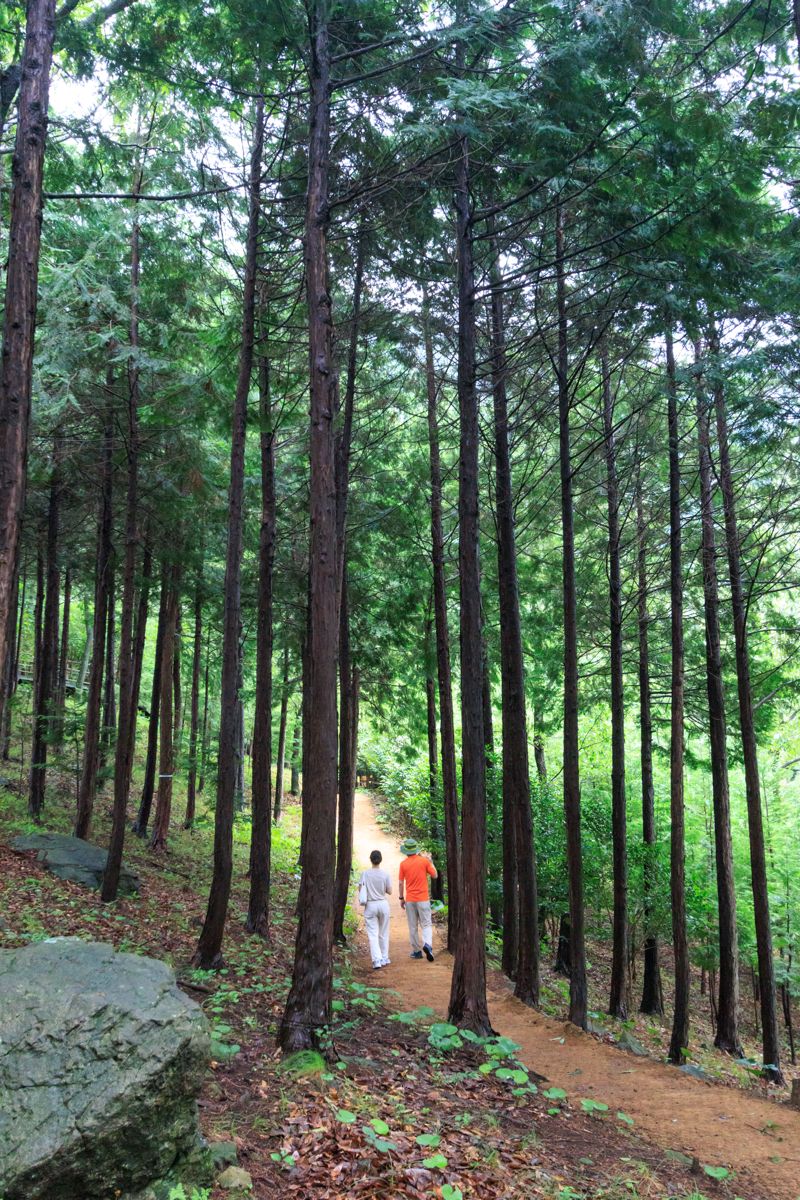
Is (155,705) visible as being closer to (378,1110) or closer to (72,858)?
(72,858)

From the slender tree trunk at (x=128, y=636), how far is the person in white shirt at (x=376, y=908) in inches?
154

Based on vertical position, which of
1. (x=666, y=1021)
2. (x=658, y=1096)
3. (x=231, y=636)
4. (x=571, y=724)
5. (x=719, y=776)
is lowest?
(x=666, y=1021)

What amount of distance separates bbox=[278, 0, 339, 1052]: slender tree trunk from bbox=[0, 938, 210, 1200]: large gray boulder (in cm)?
230

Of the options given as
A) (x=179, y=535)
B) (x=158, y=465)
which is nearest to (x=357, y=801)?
(x=179, y=535)

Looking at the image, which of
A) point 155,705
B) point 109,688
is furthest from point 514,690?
point 109,688

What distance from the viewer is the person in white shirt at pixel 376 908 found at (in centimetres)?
1211

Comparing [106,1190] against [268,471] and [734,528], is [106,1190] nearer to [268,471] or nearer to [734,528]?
[268,471]

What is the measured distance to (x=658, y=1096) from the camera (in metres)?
8.23

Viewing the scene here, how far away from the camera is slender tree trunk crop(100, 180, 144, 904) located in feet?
37.7

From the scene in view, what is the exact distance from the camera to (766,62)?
7445mm

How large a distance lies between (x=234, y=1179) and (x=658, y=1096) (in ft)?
19.6

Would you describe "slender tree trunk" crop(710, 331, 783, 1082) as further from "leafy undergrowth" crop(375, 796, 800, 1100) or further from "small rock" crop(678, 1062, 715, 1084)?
"small rock" crop(678, 1062, 715, 1084)

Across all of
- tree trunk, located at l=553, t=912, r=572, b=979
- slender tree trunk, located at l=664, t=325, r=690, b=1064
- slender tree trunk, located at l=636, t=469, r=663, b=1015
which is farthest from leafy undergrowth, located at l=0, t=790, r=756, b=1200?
tree trunk, located at l=553, t=912, r=572, b=979

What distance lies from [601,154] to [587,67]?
136 cm
